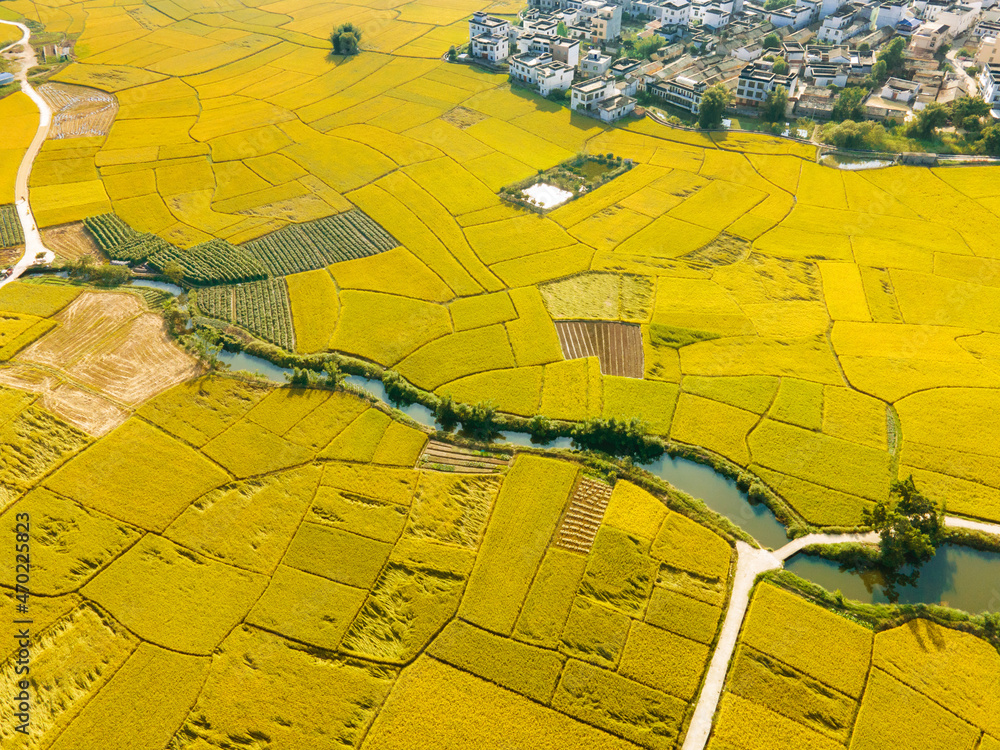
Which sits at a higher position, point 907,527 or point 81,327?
point 907,527

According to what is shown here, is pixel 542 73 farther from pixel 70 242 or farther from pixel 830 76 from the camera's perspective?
pixel 70 242

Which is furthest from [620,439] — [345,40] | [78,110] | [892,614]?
[345,40]

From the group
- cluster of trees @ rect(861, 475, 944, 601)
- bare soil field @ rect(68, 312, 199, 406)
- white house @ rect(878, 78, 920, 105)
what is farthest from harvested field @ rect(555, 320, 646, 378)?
white house @ rect(878, 78, 920, 105)

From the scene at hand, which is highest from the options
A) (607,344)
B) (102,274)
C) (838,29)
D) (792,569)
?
(838,29)

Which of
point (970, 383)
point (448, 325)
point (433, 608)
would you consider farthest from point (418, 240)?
point (970, 383)

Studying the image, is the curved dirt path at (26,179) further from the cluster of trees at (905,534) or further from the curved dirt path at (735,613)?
the cluster of trees at (905,534)

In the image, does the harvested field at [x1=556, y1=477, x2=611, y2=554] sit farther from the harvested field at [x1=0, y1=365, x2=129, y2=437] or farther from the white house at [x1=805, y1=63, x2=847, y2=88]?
the white house at [x1=805, y1=63, x2=847, y2=88]
